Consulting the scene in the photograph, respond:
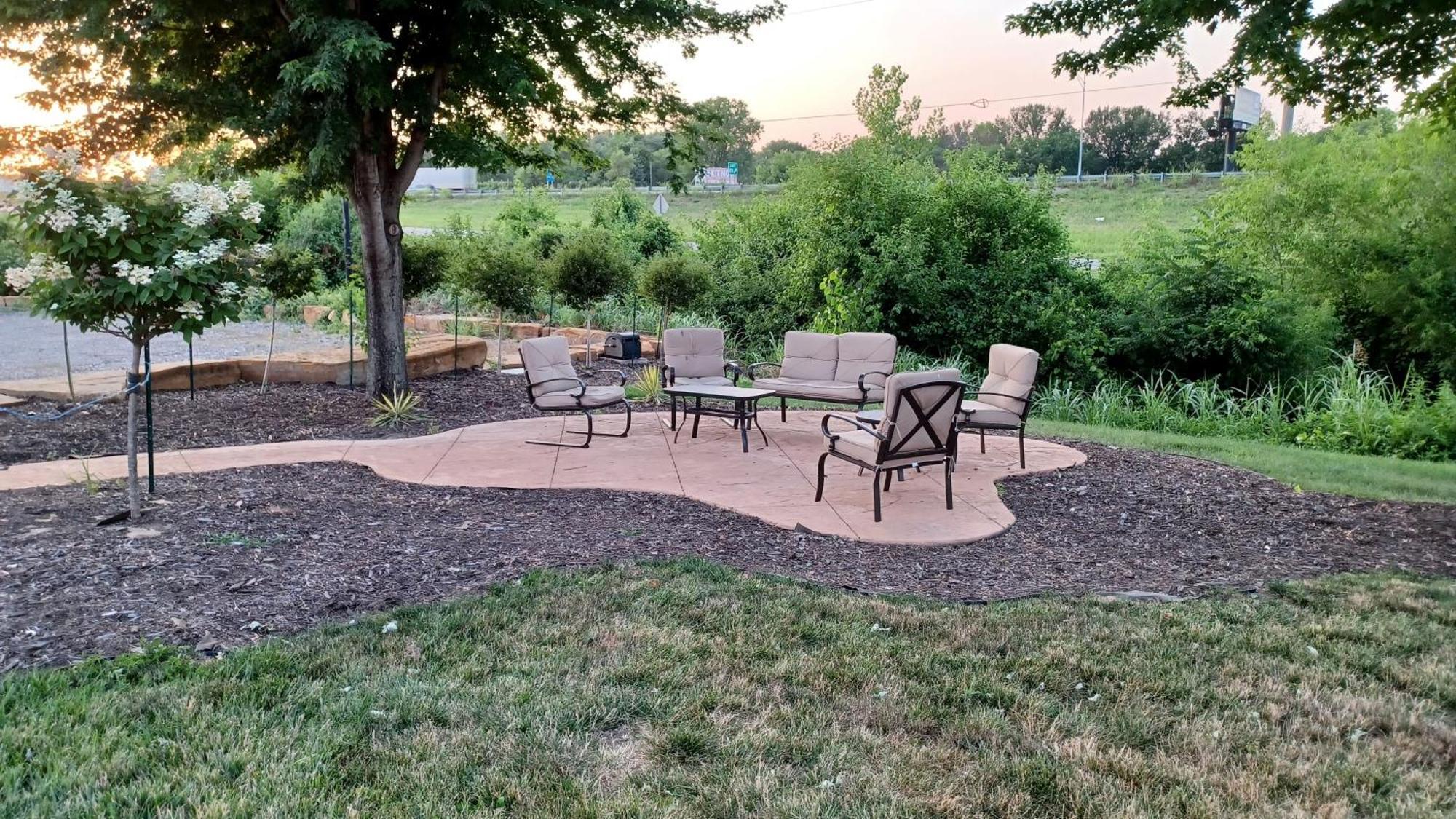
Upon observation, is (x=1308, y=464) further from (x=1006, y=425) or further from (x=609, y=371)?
(x=609, y=371)

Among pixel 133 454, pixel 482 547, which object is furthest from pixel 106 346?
pixel 482 547

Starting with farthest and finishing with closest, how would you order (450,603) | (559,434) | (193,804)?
(559,434) < (450,603) < (193,804)

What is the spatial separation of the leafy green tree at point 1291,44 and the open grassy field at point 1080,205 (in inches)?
939

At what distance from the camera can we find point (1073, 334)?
12.3 meters

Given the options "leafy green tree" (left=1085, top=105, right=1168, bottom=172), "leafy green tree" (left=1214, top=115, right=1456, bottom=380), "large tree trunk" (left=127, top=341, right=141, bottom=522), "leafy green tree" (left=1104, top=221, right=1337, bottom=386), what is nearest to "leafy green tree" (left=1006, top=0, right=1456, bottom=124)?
"leafy green tree" (left=1104, top=221, right=1337, bottom=386)

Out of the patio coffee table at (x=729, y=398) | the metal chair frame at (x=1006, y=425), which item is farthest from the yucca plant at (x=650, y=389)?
the metal chair frame at (x=1006, y=425)

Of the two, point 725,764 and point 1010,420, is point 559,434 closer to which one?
point 1010,420

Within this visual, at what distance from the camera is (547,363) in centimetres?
781

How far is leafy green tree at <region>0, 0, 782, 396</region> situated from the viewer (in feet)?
22.3

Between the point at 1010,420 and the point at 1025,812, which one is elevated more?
the point at 1010,420

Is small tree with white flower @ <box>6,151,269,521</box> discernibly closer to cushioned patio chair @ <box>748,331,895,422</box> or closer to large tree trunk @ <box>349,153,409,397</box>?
large tree trunk @ <box>349,153,409,397</box>

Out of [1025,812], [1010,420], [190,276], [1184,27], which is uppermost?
[1184,27]

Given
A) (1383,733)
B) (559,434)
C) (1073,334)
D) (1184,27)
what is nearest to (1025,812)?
(1383,733)

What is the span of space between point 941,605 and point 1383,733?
1681mm
